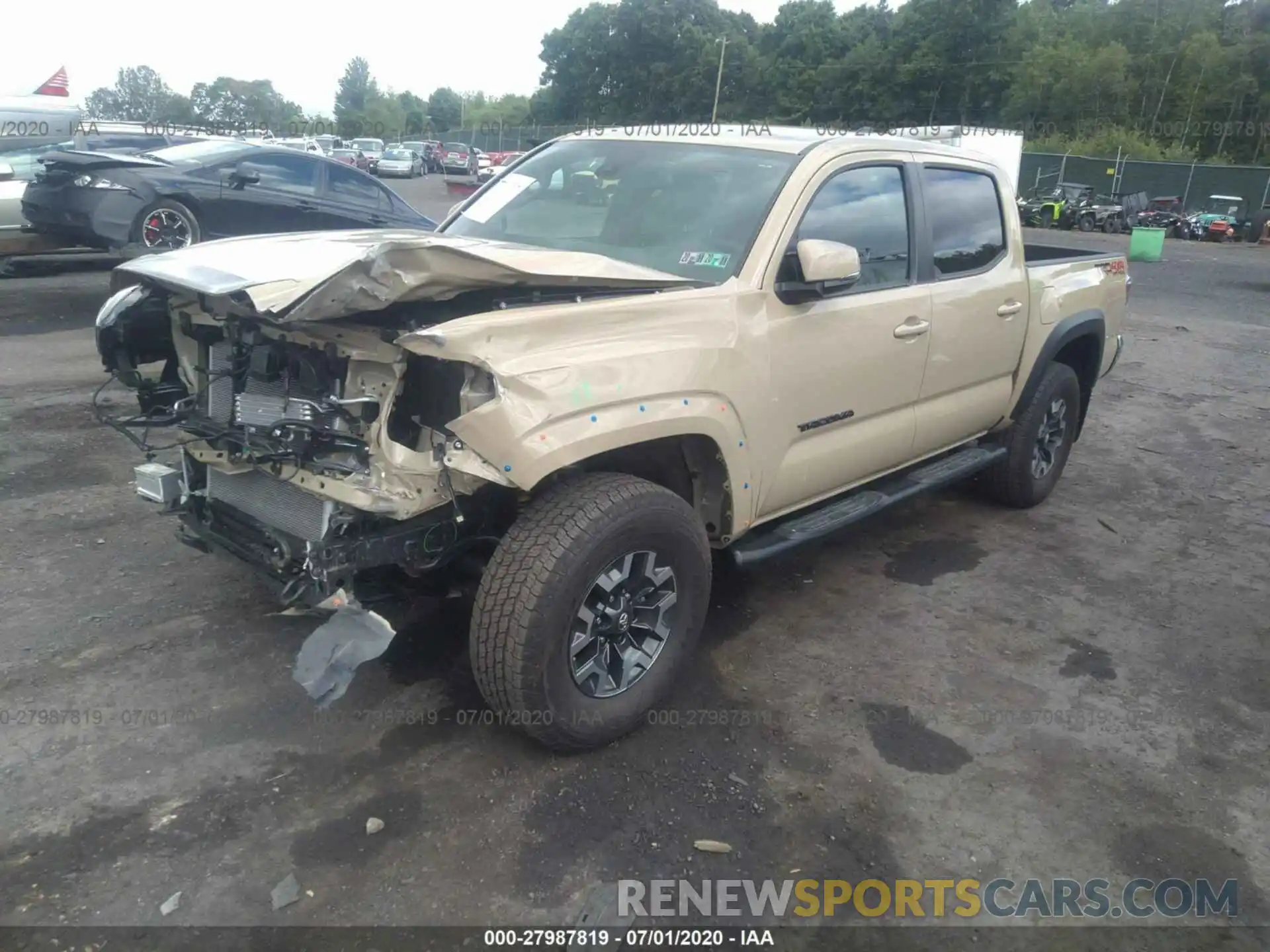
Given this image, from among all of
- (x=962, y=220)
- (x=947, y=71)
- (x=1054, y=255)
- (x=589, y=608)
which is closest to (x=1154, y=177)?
(x=947, y=71)

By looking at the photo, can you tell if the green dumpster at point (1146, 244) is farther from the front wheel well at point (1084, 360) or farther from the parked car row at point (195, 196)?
the front wheel well at point (1084, 360)

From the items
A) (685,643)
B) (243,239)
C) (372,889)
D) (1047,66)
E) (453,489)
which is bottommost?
(372,889)

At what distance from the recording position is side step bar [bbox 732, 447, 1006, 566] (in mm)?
3717

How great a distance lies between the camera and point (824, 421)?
3848 mm

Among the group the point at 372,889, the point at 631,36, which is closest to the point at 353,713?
the point at 372,889

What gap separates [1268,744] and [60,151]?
1157 cm

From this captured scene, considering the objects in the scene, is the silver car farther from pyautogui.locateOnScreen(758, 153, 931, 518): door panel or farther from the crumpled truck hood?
the crumpled truck hood

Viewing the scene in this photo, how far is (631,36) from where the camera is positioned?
72375 millimetres

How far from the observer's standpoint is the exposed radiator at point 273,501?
9.97 feet

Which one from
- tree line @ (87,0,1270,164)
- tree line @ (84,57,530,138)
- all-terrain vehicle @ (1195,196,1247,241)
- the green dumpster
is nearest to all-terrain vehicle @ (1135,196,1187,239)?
all-terrain vehicle @ (1195,196,1247,241)

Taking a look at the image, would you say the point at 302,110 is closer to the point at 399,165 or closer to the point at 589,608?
the point at 399,165

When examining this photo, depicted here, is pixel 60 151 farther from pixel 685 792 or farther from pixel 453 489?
pixel 685 792

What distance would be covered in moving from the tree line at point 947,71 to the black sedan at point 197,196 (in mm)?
24817

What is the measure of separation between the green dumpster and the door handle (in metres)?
19.4
